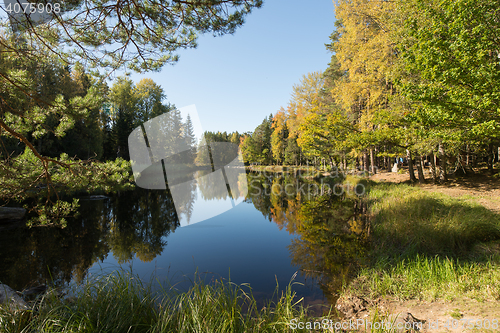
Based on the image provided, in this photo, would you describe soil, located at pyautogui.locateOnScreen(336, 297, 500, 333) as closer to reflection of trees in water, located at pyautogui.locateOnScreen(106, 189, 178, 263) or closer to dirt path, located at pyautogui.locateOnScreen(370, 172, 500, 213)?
dirt path, located at pyautogui.locateOnScreen(370, 172, 500, 213)

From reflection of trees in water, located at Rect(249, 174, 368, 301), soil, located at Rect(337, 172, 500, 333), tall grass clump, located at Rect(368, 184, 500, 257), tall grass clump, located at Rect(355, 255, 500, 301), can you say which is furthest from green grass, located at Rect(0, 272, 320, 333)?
tall grass clump, located at Rect(368, 184, 500, 257)

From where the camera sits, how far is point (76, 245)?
719 cm

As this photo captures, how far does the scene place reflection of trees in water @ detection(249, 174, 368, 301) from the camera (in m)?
5.09

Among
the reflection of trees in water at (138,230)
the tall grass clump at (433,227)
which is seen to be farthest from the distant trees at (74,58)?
the tall grass clump at (433,227)

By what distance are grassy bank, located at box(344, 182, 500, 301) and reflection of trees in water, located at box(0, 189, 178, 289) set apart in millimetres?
6124

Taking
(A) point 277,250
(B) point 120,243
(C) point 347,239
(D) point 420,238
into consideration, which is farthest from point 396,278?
(B) point 120,243

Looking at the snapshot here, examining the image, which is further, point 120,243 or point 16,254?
point 120,243

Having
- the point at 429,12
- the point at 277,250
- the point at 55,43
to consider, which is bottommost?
the point at 277,250

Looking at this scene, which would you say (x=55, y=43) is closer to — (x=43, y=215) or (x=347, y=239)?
(x=43, y=215)

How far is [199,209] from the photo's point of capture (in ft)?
42.3

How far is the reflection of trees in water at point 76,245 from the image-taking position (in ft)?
17.5

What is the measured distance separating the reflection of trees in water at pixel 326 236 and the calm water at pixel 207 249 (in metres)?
0.02

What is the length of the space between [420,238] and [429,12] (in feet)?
18.2

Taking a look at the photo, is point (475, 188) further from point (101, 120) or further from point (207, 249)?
point (101, 120)
